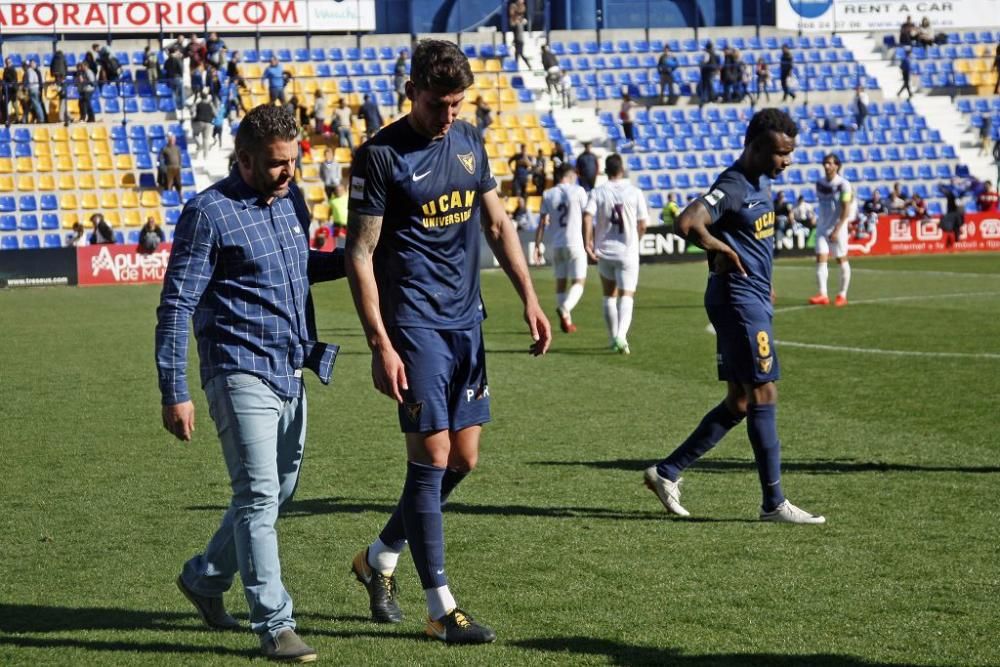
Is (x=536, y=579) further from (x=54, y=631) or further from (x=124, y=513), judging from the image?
(x=124, y=513)

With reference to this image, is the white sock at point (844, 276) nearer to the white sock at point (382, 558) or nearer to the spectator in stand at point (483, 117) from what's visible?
the white sock at point (382, 558)

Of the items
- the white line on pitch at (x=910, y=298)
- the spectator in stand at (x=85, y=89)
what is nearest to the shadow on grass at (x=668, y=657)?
the white line on pitch at (x=910, y=298)

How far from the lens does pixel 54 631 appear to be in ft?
18.6

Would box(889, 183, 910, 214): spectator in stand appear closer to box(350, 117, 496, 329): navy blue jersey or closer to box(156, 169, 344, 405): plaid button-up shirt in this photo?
box(350, 117, 496, 329): navy blue jersey

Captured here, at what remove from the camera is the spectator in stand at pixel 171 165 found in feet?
121

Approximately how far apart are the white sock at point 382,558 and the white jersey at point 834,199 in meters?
14.8

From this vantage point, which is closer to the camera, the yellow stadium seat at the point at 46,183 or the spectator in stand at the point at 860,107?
the yellow stadium seat at the point at 46,183

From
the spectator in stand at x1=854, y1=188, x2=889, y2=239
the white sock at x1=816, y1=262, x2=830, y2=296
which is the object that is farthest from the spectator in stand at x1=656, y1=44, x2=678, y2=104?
the white sock at x1=816, y1=262, x2=830, y2=296

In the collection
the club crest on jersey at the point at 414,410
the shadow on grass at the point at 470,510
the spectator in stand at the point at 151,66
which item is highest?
the spectator in stand at the point at 151,66

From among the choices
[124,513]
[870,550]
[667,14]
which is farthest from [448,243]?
[667,14]

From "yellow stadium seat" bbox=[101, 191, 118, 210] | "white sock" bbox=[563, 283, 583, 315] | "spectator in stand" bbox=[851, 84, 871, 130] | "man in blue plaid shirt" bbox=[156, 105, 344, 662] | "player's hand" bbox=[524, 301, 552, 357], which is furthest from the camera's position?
"spectator in stand" bbox=[851, 84, 871, 130]

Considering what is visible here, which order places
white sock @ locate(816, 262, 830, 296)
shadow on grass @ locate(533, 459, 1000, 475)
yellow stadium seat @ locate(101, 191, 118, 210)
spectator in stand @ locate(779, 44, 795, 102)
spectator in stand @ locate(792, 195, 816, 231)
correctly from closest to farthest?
shadow on grass @ locate(533, 459, 1000, 475), white sock @ locate(816, 262, 830, 296), yellow stadium seat @ locate(101, 191, 118, 210), spectator in stand @ locate(792, 195, 816, 231), spectator in stand @ locate(779, 44, 795, 102)

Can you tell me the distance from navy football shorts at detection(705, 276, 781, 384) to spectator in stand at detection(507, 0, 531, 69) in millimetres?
38110

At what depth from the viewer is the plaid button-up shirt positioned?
5.12m
